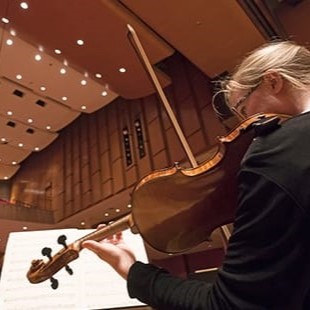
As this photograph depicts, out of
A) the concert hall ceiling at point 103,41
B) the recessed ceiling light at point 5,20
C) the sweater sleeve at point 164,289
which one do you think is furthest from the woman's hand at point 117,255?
the recessed ceiling light at point 5,20

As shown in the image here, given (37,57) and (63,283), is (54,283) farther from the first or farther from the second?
(37,57)

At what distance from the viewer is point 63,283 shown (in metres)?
1.38

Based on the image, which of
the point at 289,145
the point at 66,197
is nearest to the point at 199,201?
the point at 289,145

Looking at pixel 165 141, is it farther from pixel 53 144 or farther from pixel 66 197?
pixel 53 144

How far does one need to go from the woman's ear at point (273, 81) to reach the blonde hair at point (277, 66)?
0.01 metres

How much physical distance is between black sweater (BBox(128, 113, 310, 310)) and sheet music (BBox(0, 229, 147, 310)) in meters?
0.70

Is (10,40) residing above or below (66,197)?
above

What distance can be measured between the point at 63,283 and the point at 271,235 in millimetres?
1025

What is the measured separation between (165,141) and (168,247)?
20.6ft

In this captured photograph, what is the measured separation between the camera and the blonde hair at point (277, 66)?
0.90 meters

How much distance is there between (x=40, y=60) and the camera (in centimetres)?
742

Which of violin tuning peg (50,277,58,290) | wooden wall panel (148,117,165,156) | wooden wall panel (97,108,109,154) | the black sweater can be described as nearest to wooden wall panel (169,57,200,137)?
wooden wall panel (148,117,165,156)

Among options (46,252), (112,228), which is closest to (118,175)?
(46,252)

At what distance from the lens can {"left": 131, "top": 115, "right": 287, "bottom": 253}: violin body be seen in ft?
3.49
